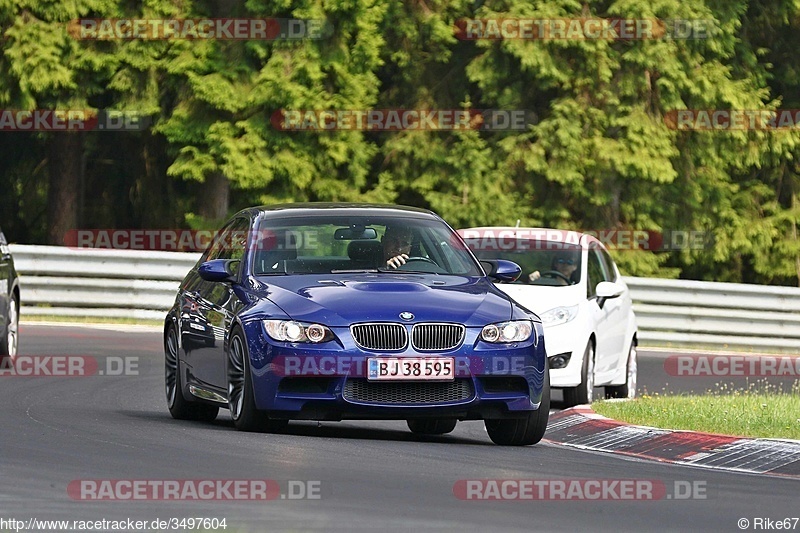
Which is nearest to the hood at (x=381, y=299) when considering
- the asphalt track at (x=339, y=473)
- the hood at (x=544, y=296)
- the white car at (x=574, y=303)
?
the asphalt track at (x=339, y=473)

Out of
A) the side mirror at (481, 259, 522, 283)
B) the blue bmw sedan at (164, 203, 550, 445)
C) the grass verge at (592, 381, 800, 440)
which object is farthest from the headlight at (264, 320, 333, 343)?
the grass verge at (592, 381, 800, 440)

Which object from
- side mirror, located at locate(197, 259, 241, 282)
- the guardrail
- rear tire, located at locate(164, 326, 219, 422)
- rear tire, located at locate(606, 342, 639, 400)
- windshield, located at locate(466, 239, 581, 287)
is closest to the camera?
side mirror, located at locate(197, 259, 241, 282)

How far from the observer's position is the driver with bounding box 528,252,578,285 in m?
17.6

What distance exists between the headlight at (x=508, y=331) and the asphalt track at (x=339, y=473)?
697 millimetres

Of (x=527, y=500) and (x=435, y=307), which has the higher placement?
(x=435, y=307)

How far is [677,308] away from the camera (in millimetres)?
26656

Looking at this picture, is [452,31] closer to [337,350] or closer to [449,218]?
[449,218]

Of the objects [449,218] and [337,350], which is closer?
[337,350]

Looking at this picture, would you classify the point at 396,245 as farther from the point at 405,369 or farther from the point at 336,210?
the point at 405,369

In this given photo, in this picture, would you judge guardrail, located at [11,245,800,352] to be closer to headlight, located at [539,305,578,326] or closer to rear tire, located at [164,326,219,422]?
headlight, located at [539,305,578,326]

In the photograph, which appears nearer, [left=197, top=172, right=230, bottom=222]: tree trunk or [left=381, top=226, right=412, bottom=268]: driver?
[left=381, top=226, right=412, bottom=268]: driver

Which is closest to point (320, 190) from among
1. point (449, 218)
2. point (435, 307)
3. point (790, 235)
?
point (449, 218)

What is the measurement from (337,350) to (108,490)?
8.50 ft

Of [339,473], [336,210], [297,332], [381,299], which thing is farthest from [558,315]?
[339,473]
